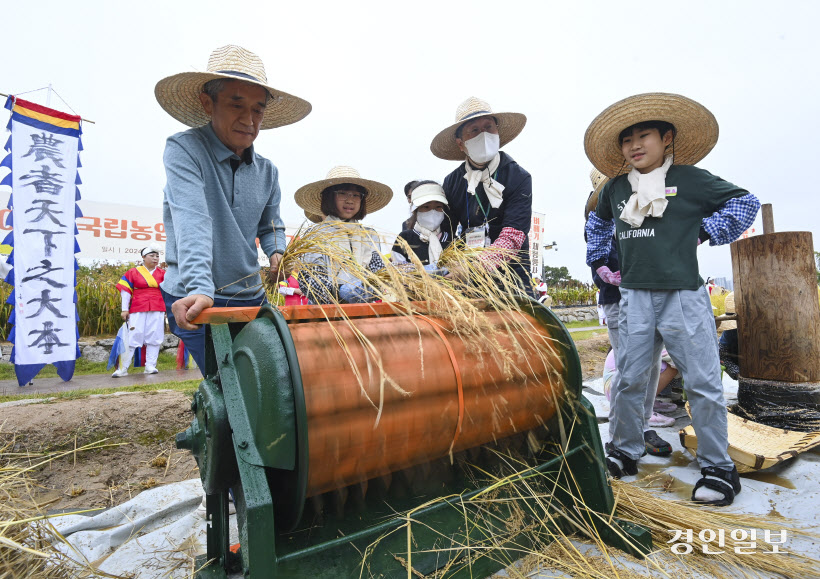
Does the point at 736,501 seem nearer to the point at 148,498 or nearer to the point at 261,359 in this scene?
the point at 261,359

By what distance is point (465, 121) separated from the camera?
2.88 meters

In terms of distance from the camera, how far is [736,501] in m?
2.25

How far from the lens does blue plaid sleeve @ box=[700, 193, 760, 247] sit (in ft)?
7.84

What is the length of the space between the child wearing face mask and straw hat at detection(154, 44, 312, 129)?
0.87 metres

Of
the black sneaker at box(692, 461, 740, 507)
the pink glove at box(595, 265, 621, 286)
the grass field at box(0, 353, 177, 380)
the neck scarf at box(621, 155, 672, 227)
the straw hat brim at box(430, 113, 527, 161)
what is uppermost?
the straw hat brim at box(430, 113, 527, 161)

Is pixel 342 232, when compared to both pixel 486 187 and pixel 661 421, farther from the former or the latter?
pixel 661 421

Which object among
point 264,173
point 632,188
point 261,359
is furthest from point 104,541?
point 632,188

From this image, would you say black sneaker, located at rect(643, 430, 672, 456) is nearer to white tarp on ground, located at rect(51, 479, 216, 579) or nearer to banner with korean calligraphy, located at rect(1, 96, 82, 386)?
white tarp on ground, located at rect(51, 479, 216, 579)

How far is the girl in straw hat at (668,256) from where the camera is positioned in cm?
238

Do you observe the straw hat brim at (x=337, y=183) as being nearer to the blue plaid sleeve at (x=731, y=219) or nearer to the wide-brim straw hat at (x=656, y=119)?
the wide-brim straw hat at (x=656, y=119)

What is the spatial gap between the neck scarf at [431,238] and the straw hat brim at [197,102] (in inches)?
38.4

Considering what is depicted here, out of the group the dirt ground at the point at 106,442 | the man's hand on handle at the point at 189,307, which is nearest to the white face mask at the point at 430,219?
the man's hand on handle at the point at 189,307

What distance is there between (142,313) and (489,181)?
7312 millimetres

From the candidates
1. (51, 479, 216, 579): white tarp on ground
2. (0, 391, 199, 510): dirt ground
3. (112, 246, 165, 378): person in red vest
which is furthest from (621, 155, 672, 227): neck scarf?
(112, 246, 165, 378): person in red vest
